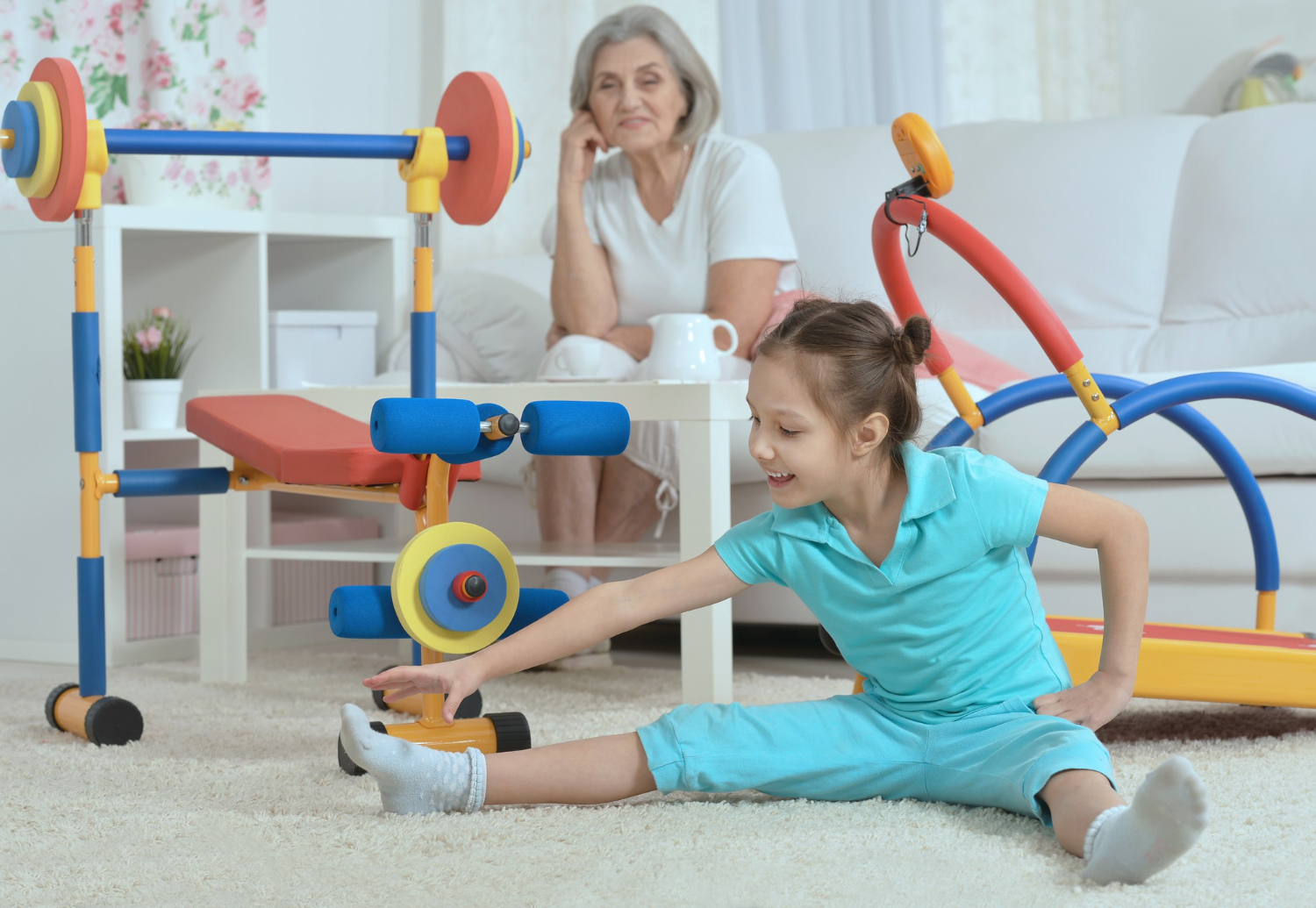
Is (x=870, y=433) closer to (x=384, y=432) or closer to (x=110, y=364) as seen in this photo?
(x=384, y=432)

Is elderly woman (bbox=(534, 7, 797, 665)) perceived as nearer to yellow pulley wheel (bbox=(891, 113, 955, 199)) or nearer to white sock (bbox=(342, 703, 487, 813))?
yellow pulley wheel (bbox=(891, 113, 955, 199))

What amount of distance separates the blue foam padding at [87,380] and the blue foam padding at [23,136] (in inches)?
6.9

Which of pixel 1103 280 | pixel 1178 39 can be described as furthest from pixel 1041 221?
pixel 1178 39

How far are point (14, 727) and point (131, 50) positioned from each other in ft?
4.84

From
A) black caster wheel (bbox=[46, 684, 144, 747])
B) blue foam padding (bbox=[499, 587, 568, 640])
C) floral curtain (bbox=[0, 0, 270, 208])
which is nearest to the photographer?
blue foam padding (bbox=[499, 587, 568, 640])

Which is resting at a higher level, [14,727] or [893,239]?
[893,239]

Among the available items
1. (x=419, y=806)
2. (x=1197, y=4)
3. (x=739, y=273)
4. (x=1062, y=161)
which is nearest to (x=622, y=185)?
(x=739, y=273)

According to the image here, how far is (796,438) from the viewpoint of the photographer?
1.19 metres

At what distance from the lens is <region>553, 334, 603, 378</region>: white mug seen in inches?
83.0

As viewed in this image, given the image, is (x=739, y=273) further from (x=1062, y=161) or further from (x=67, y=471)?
(x=67, y=471)

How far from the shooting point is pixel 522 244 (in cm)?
329

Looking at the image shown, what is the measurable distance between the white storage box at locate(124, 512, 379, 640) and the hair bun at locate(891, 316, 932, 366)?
1551 millimetres

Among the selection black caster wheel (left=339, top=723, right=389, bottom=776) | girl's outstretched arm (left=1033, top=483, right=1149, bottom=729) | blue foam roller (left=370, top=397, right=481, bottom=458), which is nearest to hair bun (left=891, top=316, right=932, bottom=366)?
girl's outstretched arm (left=1033, top=483, right=1149, bottom=729)

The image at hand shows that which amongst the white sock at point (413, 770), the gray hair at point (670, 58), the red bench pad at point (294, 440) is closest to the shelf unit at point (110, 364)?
the red bench pad at point (294, 440)
